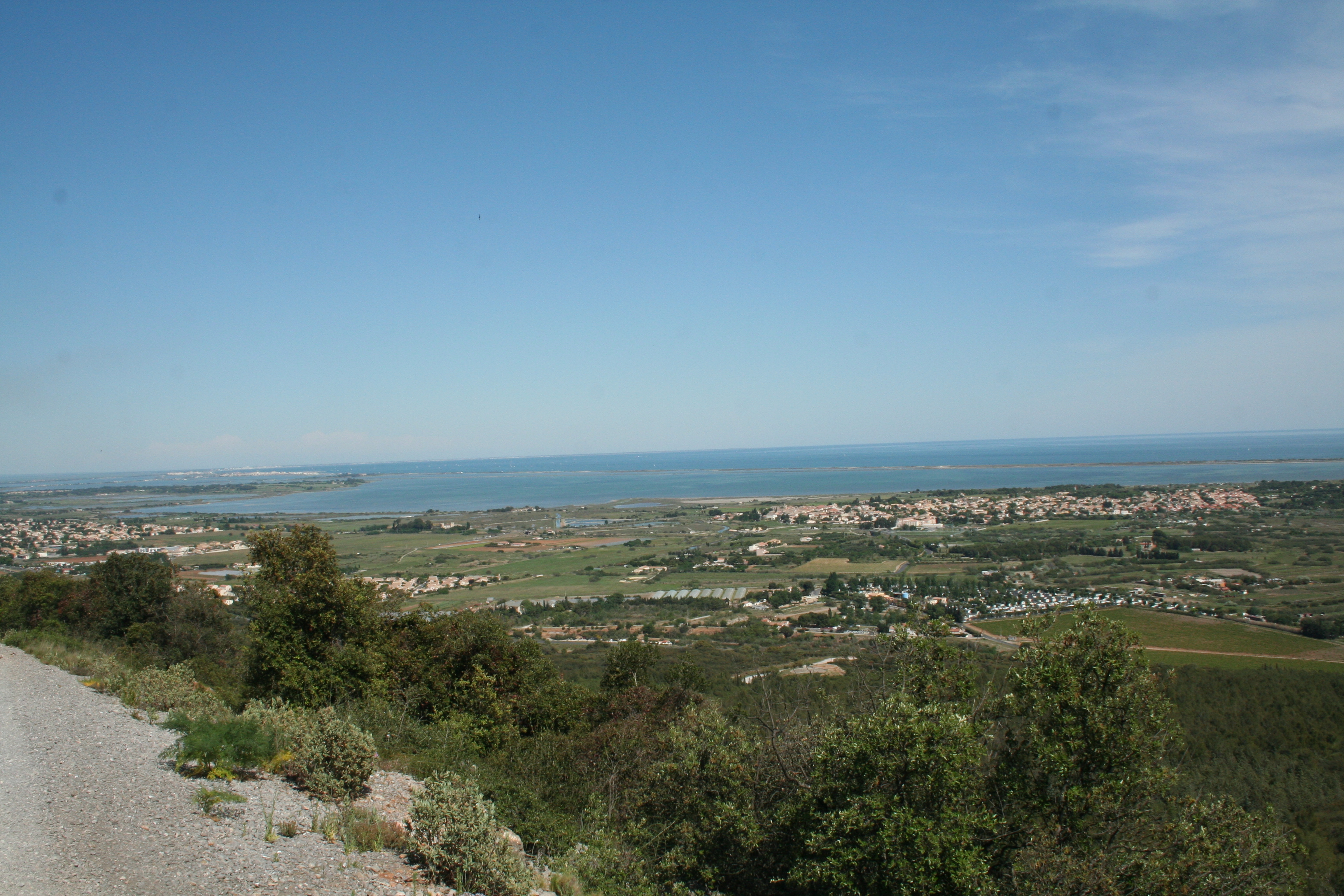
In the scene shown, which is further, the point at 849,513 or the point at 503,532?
the point at 849,513

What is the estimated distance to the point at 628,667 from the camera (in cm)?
2402

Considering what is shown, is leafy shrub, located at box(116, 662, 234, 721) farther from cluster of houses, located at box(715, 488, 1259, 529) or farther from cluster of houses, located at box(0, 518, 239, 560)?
cluster of houses, located at box(715, 488, 1259, 529)

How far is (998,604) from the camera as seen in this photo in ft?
146

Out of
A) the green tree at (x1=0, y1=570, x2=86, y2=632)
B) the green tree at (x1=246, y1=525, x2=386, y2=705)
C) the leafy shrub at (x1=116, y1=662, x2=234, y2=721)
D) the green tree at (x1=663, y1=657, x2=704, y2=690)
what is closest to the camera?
the leafy shrub at (x1=116, y1=662, x2=234, y2=721)

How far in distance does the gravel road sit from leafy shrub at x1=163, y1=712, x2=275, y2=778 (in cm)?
23

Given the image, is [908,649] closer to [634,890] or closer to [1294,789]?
[634,890]

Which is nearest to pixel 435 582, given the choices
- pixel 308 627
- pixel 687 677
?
pixel 687 677

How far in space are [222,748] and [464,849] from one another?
3.67m

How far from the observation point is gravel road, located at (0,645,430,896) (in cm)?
556

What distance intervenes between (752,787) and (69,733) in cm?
909

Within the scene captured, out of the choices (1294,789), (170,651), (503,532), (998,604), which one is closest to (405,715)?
(170,651)

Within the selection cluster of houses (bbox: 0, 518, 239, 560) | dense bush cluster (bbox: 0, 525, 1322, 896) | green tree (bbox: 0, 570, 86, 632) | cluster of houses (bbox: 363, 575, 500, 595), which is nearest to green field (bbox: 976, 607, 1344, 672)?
dense bush cluster (bbox: 0, 525, 1322, 896)

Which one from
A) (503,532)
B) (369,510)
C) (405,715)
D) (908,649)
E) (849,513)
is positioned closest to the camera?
(908,649)

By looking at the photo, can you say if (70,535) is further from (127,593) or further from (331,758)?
(331,758)
